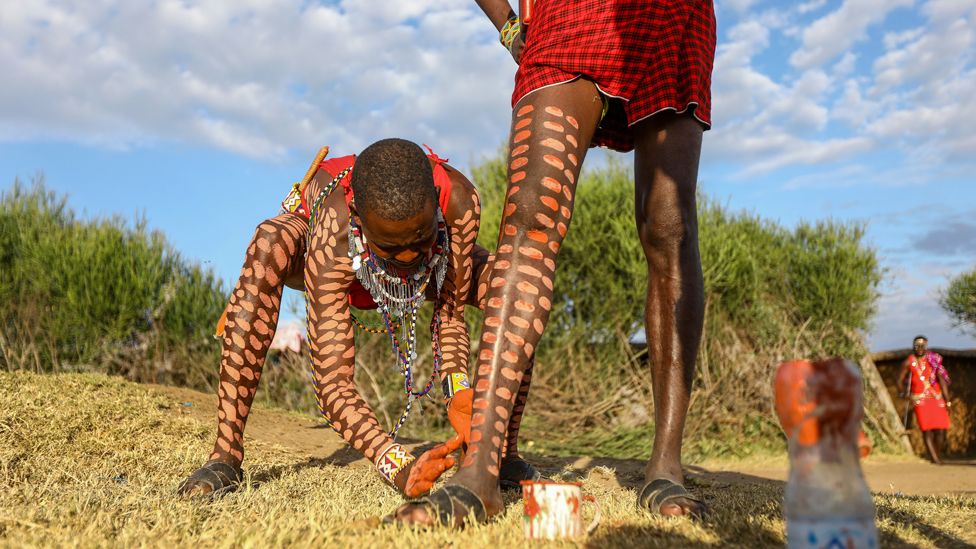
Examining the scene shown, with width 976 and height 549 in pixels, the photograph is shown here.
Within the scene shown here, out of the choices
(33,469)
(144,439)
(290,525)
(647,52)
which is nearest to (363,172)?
(647,52)

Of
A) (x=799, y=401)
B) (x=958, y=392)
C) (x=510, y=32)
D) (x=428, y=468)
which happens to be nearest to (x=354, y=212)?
→ (x=510, y=32)

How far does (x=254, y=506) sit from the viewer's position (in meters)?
2.33

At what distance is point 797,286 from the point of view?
519 inches

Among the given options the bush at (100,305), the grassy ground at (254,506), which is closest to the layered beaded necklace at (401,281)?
the grassy ground at (254,506)

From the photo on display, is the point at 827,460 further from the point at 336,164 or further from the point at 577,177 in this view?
the point at 336,164

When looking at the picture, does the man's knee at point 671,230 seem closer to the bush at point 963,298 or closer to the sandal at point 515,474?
the sandal at point 515,474

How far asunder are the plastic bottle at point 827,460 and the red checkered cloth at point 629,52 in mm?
1405

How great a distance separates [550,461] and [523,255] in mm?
3008

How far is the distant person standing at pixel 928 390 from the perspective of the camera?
11.4 meters

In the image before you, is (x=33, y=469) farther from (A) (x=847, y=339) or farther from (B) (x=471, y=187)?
(A) (x=847, y=339)

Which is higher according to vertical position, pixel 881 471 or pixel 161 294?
pixel 161 294

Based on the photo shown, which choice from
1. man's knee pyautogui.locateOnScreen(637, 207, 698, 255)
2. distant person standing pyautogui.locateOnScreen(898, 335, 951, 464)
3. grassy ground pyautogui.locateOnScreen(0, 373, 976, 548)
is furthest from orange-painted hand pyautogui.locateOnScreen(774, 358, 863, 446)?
distant person standing pyautogui.locateOnScreen(898, 335, 951, 464)

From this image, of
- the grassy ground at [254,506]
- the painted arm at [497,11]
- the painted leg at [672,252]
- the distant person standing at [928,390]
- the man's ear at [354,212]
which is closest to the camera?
the grassy ground at [254,506]

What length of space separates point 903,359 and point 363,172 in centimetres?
1252
